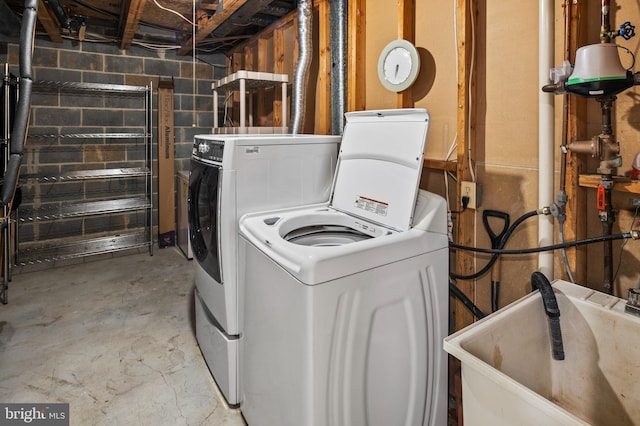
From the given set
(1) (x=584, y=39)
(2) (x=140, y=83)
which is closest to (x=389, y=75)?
(1) (x=584, y=39)

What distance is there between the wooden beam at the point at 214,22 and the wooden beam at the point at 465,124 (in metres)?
1.62

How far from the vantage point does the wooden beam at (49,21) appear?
2880 millimetres

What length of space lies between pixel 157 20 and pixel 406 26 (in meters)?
2.84

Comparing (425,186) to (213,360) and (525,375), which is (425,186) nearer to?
(525,375)

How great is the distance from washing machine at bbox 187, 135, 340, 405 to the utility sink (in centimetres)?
109

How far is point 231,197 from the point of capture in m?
1.71

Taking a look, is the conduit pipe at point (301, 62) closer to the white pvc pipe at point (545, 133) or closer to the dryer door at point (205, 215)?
the dryer door at point (205, 215)

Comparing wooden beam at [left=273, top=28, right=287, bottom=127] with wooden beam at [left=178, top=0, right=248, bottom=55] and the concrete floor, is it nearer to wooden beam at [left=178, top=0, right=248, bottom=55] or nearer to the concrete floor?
wooden beam at [left=178, top=0, right=248, bottom=55]

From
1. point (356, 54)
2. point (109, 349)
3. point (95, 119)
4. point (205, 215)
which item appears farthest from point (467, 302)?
point (95, 119)

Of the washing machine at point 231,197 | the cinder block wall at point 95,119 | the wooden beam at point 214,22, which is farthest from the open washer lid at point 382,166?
the cinder block wall at point 95,119

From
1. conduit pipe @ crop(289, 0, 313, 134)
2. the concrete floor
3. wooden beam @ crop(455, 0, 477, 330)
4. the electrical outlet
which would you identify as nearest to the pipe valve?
wooden beam @ crop(455, 0, 477, 330)

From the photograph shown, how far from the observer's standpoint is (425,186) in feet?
6.59

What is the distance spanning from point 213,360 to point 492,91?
1886mm

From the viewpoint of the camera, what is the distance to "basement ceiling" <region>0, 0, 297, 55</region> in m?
2.98
